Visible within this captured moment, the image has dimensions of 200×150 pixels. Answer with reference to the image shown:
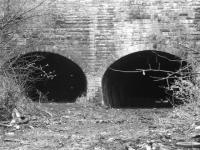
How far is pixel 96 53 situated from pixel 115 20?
98 centimetres

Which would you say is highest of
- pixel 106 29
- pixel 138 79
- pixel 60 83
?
pixel 106 29

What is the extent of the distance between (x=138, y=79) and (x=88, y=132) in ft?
32.5

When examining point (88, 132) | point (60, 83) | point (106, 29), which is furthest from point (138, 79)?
point (88, 132)

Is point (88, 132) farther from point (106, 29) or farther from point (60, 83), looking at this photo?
point (60, 83)

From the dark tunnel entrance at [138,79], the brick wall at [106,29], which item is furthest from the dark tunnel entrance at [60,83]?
the brick wall at [106,29]

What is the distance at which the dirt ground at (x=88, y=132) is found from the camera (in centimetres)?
704

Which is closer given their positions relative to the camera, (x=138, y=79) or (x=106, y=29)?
(x=106, y=29)

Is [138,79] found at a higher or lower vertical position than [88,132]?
lower

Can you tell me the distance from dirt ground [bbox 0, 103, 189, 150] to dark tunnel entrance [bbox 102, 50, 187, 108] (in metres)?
1.25

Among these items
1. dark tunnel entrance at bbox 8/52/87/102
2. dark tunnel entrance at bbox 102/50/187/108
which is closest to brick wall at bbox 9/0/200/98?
dark tunnel entrance at bbox 102/50/187/108

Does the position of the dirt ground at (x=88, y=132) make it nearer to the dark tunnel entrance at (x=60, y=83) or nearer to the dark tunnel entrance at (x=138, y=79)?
the dark tunnel entrance at (x=138, y=79)

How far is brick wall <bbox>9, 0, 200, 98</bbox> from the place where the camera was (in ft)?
40.8

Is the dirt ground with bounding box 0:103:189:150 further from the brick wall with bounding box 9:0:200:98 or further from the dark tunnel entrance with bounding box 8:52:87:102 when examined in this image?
the dark tunnel entrance with bounding box 8:52:87:102

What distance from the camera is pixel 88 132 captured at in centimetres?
845
